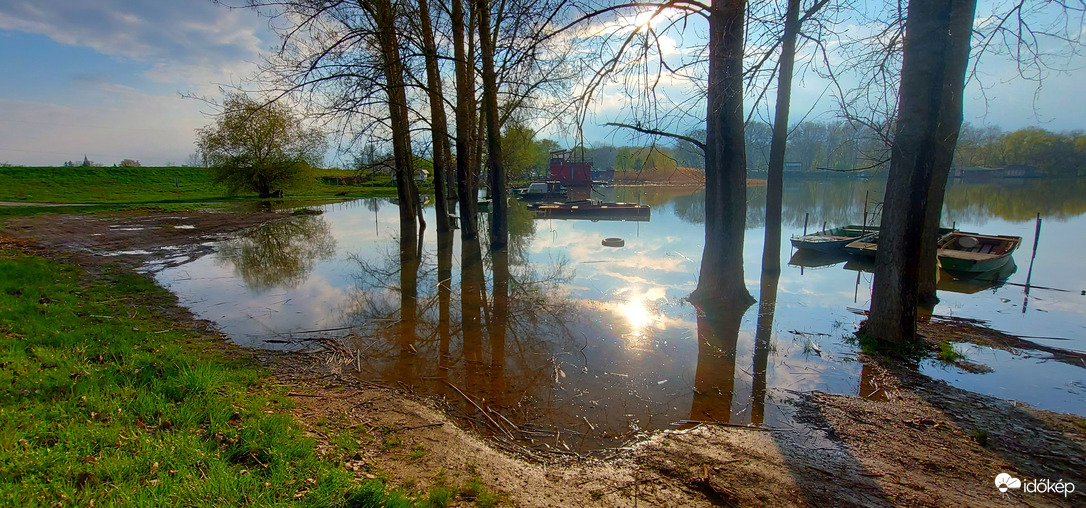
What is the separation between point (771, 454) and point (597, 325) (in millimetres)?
3768

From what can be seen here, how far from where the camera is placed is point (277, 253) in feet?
45.5

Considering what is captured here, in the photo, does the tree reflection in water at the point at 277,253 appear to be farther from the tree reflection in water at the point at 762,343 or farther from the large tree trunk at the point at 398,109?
the tree reflection in water at the point at 762,343

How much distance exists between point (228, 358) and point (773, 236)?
418 inches

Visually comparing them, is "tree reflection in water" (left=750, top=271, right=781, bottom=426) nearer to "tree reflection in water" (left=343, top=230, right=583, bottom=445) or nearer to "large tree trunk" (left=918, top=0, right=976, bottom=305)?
"tree reflection in water" (left=343, top=230, right=583, bottom=445)

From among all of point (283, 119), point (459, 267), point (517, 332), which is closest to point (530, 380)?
point (517, 332)

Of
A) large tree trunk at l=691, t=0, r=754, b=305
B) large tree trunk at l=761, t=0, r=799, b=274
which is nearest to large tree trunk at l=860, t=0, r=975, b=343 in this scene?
large tree trunk at l=691, t=0, r=754, b=305

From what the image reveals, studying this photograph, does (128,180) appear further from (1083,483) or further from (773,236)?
(1083,483)

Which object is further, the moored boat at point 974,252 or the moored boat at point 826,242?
the moored boat at point 826,242

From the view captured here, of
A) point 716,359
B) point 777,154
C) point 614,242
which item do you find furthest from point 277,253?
point 777,154

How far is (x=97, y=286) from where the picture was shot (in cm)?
809

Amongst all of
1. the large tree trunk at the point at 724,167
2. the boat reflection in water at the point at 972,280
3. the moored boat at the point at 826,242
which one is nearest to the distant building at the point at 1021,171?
the moored boat at the point at 826,242

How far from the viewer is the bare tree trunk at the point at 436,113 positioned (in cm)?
1359

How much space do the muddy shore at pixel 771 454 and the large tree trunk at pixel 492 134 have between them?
938 centimetres

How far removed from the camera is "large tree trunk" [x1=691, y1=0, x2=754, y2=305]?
7.03 metres
